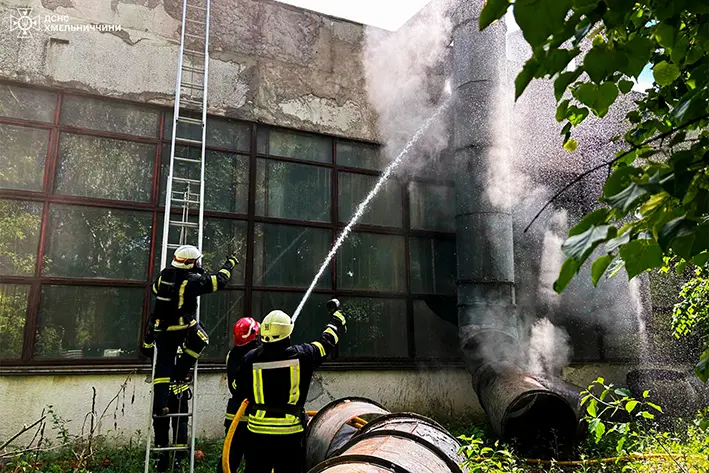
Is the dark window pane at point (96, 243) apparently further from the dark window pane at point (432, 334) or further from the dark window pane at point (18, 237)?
the dark window pane at point (432, 334)

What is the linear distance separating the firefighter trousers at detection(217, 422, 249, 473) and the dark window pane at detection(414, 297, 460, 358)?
3559mm

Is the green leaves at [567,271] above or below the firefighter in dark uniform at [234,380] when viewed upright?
above

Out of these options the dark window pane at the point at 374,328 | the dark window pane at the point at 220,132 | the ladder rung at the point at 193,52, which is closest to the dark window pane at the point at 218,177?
the dark window pane at the point at 220,132

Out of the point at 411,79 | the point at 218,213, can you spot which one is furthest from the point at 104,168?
the point at 411,79

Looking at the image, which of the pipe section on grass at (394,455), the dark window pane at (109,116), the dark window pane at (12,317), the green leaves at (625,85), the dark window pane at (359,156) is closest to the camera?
the green leaves at (625,85)

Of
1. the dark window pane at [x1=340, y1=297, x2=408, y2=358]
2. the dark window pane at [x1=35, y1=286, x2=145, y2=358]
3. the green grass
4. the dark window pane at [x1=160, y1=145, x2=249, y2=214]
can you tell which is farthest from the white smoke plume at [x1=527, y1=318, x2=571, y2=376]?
the dark window pane at [x1=35, y1=286, x2=145, y2=358]

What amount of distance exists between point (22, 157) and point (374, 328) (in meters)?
5.21

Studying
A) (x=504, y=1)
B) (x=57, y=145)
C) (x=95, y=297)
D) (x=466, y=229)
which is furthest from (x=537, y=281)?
(x=504, y=1)

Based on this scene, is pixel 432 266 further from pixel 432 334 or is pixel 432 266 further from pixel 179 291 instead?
pixel 179 291

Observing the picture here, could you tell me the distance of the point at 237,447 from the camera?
16.1ft

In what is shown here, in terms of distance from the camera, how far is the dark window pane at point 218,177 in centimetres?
698

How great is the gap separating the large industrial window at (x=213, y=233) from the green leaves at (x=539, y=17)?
21.3 ft

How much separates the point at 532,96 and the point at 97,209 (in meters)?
6.92

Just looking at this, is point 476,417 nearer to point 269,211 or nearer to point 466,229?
point 466,229
